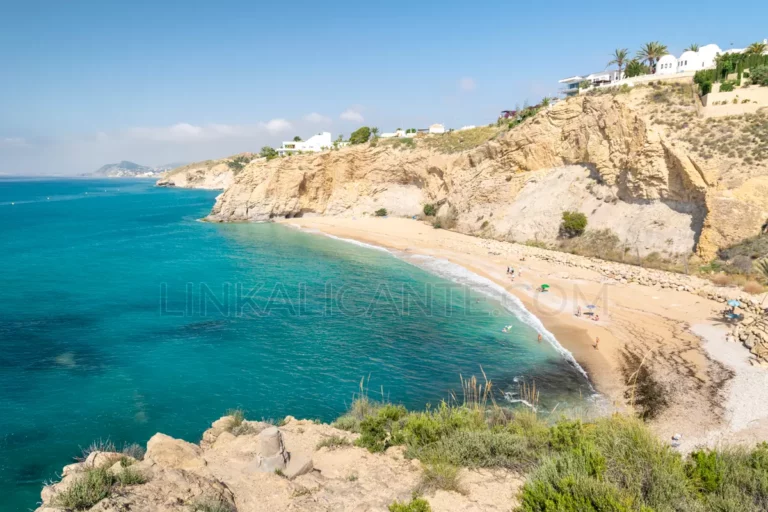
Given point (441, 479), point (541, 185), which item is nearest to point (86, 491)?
point (441, 479)

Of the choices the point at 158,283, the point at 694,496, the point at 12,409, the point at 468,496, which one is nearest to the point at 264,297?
the point at 158,283

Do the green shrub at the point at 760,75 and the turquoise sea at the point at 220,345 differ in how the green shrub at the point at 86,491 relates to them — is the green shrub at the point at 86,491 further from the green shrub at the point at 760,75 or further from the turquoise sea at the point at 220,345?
the green shrub at the point at 760,75

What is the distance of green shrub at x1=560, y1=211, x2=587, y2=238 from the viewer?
128ft

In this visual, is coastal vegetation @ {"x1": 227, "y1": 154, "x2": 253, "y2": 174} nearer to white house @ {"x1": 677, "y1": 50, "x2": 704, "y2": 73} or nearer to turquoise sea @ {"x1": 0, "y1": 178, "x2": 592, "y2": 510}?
turquoise sea @ {"x1": 0, "y1": 178, "x2": 592, "y2": 510}

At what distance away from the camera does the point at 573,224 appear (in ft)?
128

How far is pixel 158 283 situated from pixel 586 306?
29.2m

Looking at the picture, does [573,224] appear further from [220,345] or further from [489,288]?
[220,345]

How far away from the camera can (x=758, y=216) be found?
28.6 metres

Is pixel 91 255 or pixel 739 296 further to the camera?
pixel 91 255

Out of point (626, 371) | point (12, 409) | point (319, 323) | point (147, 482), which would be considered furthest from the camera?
point (319, 323)

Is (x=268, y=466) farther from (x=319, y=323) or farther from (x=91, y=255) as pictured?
(x=91, y=255)

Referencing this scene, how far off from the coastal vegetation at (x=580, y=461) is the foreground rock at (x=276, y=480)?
1.49 feet

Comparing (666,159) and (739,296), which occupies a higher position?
(666,159)

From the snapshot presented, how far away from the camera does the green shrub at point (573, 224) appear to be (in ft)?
128
